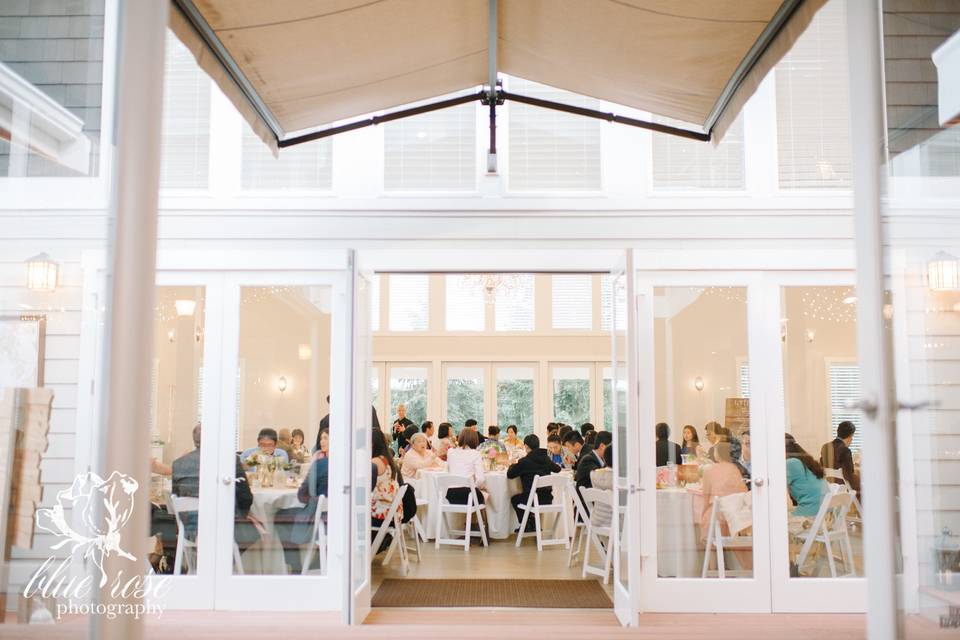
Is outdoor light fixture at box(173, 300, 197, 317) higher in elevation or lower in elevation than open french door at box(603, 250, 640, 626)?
higher

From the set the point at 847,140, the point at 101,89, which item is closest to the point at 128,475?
the point at 101,89

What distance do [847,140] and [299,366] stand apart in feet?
15.2

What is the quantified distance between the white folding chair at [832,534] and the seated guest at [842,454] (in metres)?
0.13

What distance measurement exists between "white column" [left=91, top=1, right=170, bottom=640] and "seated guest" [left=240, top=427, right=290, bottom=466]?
4259 mm

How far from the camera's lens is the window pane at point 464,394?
14.2m

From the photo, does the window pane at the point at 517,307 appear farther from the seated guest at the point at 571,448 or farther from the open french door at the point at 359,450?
the open french door at the point at 359,450

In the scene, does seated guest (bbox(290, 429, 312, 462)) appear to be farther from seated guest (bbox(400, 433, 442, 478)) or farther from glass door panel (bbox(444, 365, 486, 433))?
glass door panel (bbox(444, 365, 486, 433))

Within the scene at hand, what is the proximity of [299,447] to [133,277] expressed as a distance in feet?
14.3

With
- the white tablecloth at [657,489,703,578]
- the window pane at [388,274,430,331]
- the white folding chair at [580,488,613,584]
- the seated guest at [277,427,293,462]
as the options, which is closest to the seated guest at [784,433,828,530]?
the white tablecloth at [657,489,703,578]

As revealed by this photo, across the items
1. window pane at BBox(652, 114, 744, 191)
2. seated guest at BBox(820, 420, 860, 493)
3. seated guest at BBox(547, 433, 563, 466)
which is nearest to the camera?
seated guest at BBox(820, 420, 860, 493)

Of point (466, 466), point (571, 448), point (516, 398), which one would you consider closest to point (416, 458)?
point (466, 466)

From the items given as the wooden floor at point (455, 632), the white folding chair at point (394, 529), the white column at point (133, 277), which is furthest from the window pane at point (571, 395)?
the white column at point (133, 277)

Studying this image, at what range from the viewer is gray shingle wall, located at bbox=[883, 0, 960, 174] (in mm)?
1823

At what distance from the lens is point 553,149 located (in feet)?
20.3
